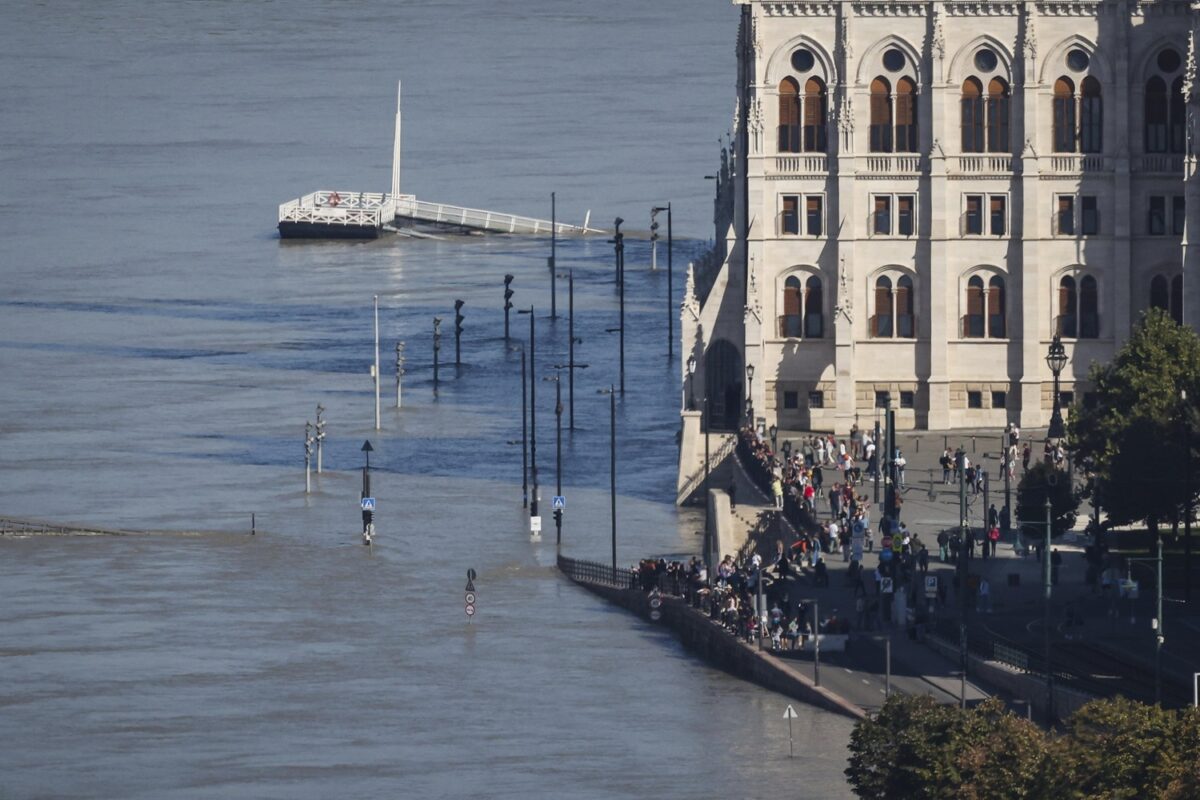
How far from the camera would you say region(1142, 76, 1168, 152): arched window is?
443 ft

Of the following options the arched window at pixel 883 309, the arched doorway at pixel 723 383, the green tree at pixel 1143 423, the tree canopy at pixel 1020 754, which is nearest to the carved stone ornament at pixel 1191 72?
the arched window at pixel 883 309

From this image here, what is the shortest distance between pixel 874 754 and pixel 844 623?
20316 mm

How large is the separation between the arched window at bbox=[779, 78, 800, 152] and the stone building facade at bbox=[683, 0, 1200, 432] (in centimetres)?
7

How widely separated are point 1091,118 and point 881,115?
260 inches

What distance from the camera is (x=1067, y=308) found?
13712cm

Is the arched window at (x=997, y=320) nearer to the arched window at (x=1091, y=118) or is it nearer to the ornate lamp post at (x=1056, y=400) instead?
the arched window at (x=1091, y=118)

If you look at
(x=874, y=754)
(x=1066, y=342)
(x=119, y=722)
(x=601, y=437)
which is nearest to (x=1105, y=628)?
(x=874, y=754)

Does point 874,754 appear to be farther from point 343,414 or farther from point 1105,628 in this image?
point 343,414

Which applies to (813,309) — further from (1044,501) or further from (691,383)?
(1044,501)

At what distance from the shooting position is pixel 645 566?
121 m

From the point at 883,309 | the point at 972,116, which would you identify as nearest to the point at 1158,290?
the point at 972,116

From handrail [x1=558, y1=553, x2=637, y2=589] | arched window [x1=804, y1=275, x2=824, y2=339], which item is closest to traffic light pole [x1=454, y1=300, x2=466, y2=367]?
arched window [x1=804, y1=275, x2=824, y2=339]

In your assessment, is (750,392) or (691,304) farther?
(691,304)

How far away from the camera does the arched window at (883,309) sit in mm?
137375
